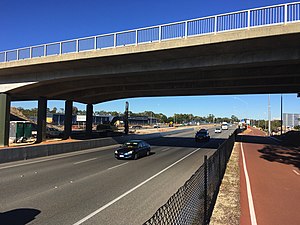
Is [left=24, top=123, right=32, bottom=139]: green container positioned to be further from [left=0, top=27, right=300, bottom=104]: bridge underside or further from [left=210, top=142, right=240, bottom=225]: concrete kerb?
[left=210, top=142, right=240, bottom=225]: concrete kerb

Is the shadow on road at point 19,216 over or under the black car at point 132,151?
under

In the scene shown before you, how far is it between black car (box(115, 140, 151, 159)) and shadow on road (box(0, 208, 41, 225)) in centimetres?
1106

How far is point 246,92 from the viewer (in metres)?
31.7

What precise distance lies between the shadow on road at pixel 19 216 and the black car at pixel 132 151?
1106 cm

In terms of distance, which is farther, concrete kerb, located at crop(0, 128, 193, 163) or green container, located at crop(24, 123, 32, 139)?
green container, located at crop(24, 123, 32, 139)

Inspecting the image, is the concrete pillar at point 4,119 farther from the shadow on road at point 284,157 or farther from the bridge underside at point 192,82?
the shadow on road at point 284,157

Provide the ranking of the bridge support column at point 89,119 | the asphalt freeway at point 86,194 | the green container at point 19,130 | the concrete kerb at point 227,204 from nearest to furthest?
the concrete kerb at point 227,204
the asphalt freeway at point 86,194
the green container at point 19,130
the bridge support column at point 89,119

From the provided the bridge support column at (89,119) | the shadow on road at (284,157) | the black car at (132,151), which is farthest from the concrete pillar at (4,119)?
the shadow on road at (284,157)

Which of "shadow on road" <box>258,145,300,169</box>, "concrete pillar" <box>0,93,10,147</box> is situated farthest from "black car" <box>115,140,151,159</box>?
A: "concrete pillar" <box>0,93,10,147</box>

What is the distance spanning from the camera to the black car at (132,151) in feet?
60.4

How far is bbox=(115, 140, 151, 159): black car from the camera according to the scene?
60.4 ft

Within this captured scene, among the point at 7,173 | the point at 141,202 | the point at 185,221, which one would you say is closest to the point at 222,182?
the point at 141,202

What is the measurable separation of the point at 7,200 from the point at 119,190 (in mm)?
3754

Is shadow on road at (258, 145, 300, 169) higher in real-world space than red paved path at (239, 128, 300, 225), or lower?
lower
